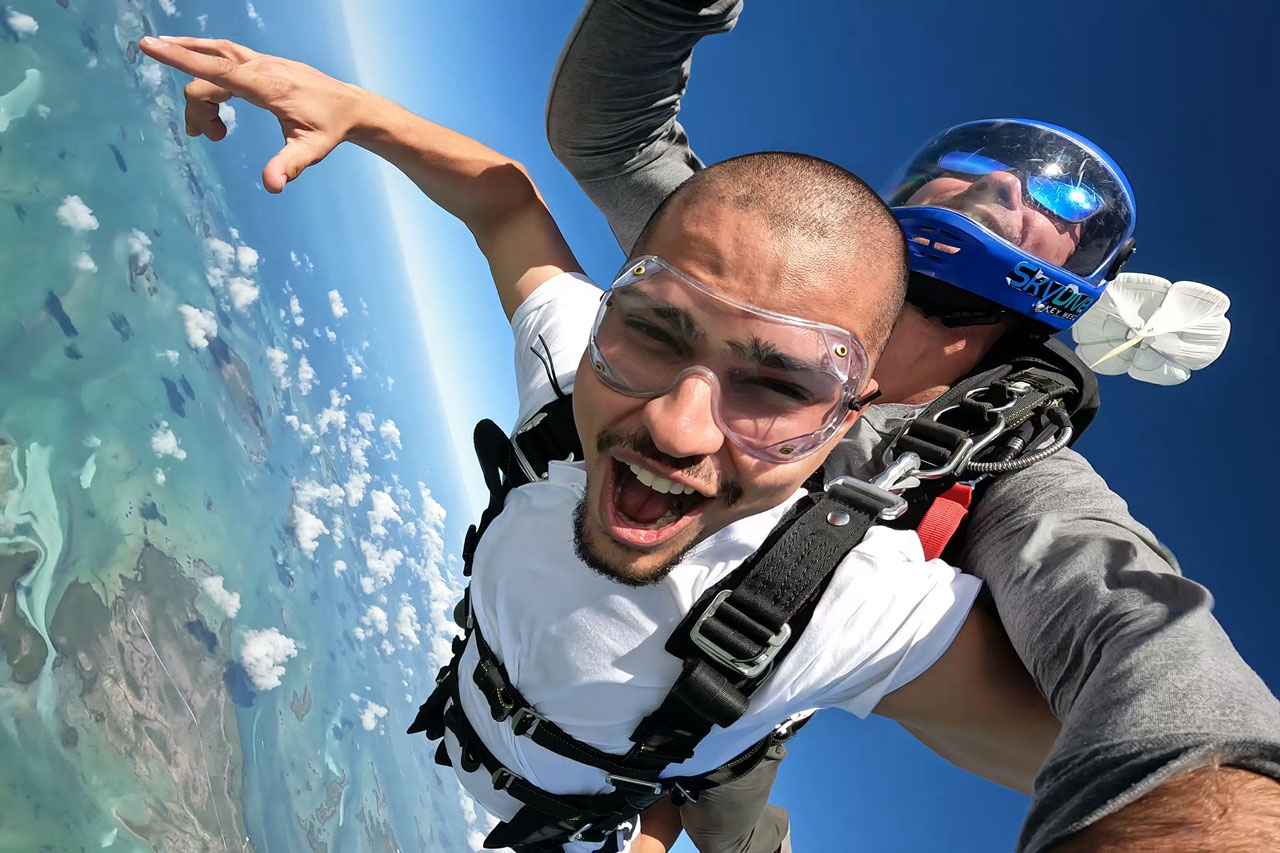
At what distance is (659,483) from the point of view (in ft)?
4.04

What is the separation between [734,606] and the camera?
1.25 metres

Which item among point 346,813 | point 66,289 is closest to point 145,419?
point 66,289

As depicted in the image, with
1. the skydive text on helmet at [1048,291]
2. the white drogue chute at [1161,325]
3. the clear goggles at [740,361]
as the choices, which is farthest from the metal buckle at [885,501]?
the white drogue chute at [1161,325]

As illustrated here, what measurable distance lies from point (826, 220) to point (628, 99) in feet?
3.18

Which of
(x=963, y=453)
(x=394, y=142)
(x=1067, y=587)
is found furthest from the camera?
(x=394, y=142)

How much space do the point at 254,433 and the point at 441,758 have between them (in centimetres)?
6184

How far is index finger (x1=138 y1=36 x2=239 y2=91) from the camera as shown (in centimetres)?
171

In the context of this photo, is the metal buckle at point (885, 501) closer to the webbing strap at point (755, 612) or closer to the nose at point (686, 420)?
the webbing strap at point (755, 612)

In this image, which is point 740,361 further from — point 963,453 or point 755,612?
point 963,453

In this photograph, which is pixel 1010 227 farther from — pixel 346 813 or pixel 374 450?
pixel 374 450

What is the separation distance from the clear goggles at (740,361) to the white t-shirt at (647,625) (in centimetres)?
21

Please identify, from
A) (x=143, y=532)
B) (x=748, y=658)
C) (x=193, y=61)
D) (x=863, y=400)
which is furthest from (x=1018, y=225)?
(x=143, y=532)

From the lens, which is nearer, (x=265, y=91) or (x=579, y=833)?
(x=265, y=91)

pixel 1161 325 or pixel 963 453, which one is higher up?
pixel 1161 325
